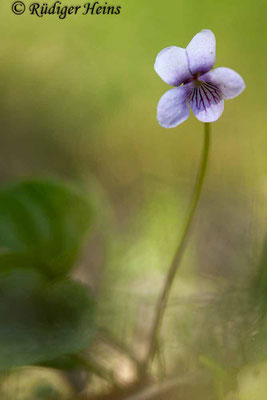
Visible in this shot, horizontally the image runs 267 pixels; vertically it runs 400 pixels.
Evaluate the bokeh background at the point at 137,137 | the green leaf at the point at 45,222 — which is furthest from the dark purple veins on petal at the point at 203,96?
the bokeh background at the point at 137,137

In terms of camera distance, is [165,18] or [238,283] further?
[165,18]

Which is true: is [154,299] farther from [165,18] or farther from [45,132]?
[165,18]

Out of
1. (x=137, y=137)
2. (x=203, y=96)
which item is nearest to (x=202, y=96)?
(x=203, y=96)

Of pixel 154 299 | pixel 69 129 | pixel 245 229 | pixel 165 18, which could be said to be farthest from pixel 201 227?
pixel 165 18

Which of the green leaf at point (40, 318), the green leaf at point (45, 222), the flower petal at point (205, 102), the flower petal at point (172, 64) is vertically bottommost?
the green leaf at point (40, 318)

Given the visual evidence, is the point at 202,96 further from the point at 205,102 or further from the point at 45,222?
the point at 45,222

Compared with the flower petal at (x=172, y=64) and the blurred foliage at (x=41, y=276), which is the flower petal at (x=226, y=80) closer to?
the flower petal at (x=172, y=64)
